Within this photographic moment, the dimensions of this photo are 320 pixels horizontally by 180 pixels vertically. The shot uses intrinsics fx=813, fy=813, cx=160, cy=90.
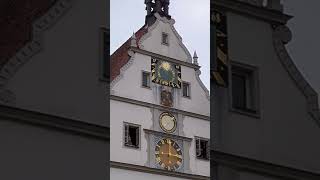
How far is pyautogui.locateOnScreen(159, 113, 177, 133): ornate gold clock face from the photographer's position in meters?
1.58

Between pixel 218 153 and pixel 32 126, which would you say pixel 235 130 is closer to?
pixel 218 153

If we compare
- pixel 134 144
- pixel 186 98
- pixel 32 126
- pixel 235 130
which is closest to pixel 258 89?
pixel 235 130

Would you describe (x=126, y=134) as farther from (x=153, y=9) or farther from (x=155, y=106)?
(x=153, y=9)

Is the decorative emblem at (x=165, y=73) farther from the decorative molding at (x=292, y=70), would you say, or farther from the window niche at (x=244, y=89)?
the decorative molding at (x=292, y=70)

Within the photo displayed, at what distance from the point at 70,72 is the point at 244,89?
452 millimetres

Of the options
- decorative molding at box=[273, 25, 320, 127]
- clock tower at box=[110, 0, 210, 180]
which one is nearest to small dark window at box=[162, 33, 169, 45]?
clock tower at box=[110, 0, 210, 180]

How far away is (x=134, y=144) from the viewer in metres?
1.55

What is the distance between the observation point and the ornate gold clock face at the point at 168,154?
154cm

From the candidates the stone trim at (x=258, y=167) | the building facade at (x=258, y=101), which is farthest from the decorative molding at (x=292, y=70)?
the stone trim at (x=258, y=167)

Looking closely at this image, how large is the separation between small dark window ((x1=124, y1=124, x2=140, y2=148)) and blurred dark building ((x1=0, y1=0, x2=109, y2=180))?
6 cm

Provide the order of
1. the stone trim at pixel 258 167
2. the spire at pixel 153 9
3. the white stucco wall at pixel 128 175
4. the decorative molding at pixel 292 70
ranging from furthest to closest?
the decorative molding at pixel 292 70 → the stone trim at pixel 258 167 → the spire at pixel 153 9 → the white stucco wall at pixel 128 175

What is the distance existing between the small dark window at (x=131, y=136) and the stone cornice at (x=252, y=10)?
0.45 metres

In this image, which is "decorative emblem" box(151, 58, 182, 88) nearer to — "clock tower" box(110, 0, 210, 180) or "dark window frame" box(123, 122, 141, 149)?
"clock tower" box(110, 0, 210, 180)

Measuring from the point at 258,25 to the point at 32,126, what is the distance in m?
0.65
